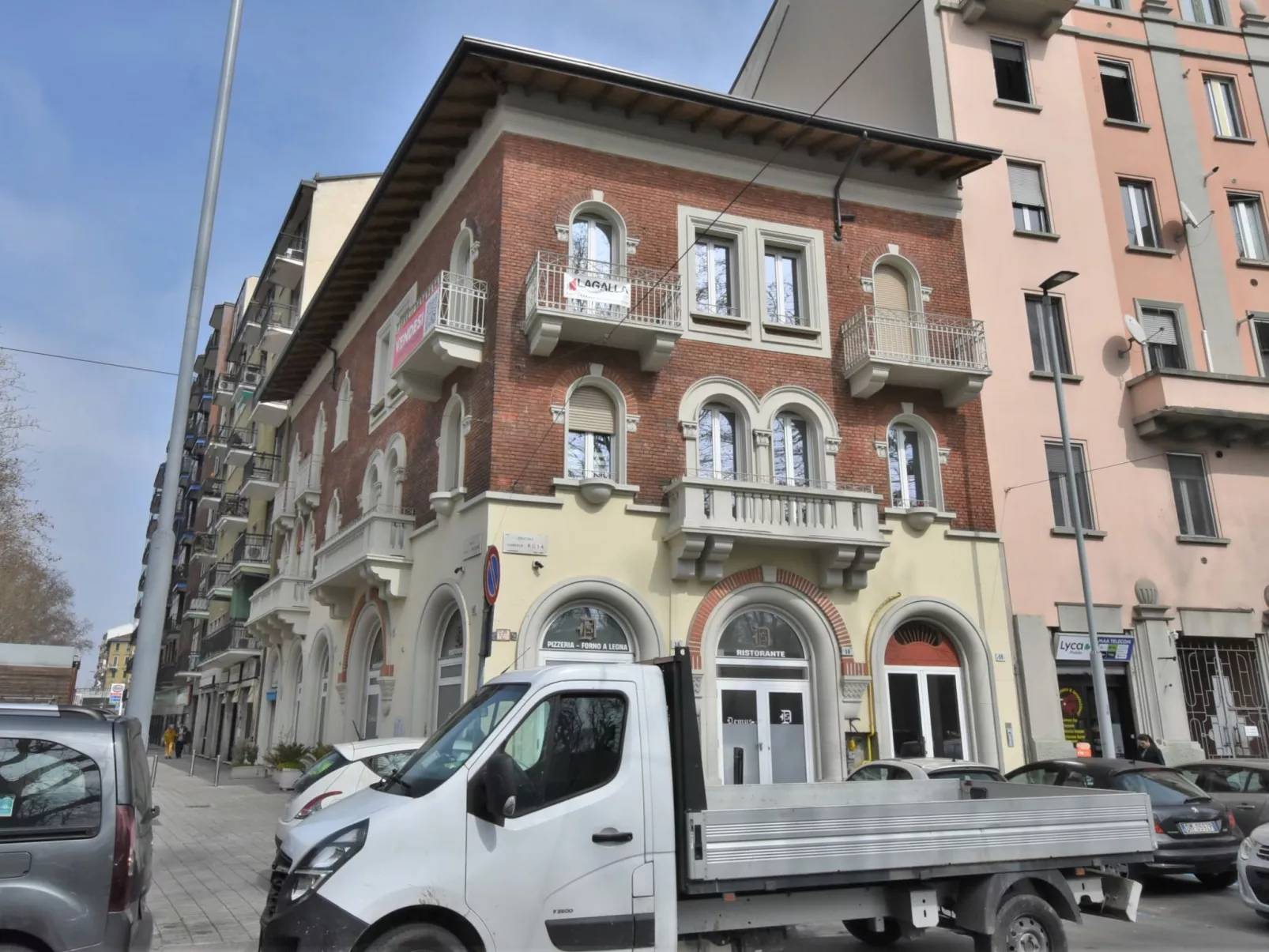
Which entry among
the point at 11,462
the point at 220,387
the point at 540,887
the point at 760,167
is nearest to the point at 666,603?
the point at 760,167

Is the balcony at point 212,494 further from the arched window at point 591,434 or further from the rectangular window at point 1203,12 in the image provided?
the rectangular window at point 1203,12

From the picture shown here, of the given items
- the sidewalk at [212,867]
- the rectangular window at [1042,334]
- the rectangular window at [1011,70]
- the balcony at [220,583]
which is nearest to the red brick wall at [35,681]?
the sidewalk at [212,867]

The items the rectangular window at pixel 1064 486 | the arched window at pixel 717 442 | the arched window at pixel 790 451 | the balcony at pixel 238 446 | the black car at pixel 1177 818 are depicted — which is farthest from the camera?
the balcony at pixel 238 446

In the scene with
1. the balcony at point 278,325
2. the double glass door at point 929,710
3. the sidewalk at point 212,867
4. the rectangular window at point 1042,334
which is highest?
the balcony at point 278,325

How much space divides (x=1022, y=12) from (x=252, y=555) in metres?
30.8

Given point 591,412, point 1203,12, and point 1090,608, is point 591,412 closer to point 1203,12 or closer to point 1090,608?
point 1090,608

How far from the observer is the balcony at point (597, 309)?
51.2 ft

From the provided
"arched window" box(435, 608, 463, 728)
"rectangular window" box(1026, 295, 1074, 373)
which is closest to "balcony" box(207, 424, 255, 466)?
"arched window" box(435, 608, 463, 728)

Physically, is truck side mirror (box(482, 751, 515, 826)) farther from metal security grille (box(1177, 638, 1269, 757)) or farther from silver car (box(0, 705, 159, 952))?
metal security grille (box(1177, 638, 1269, 757))

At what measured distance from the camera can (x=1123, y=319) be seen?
2098 centimetres

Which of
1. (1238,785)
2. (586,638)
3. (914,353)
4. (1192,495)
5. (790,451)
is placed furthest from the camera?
(1192,495)

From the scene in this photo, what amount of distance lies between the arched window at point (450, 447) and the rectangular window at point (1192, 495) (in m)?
15.5

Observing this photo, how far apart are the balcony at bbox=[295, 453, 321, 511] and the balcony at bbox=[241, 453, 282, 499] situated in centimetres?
670

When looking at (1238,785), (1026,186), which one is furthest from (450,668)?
(1026,186)
